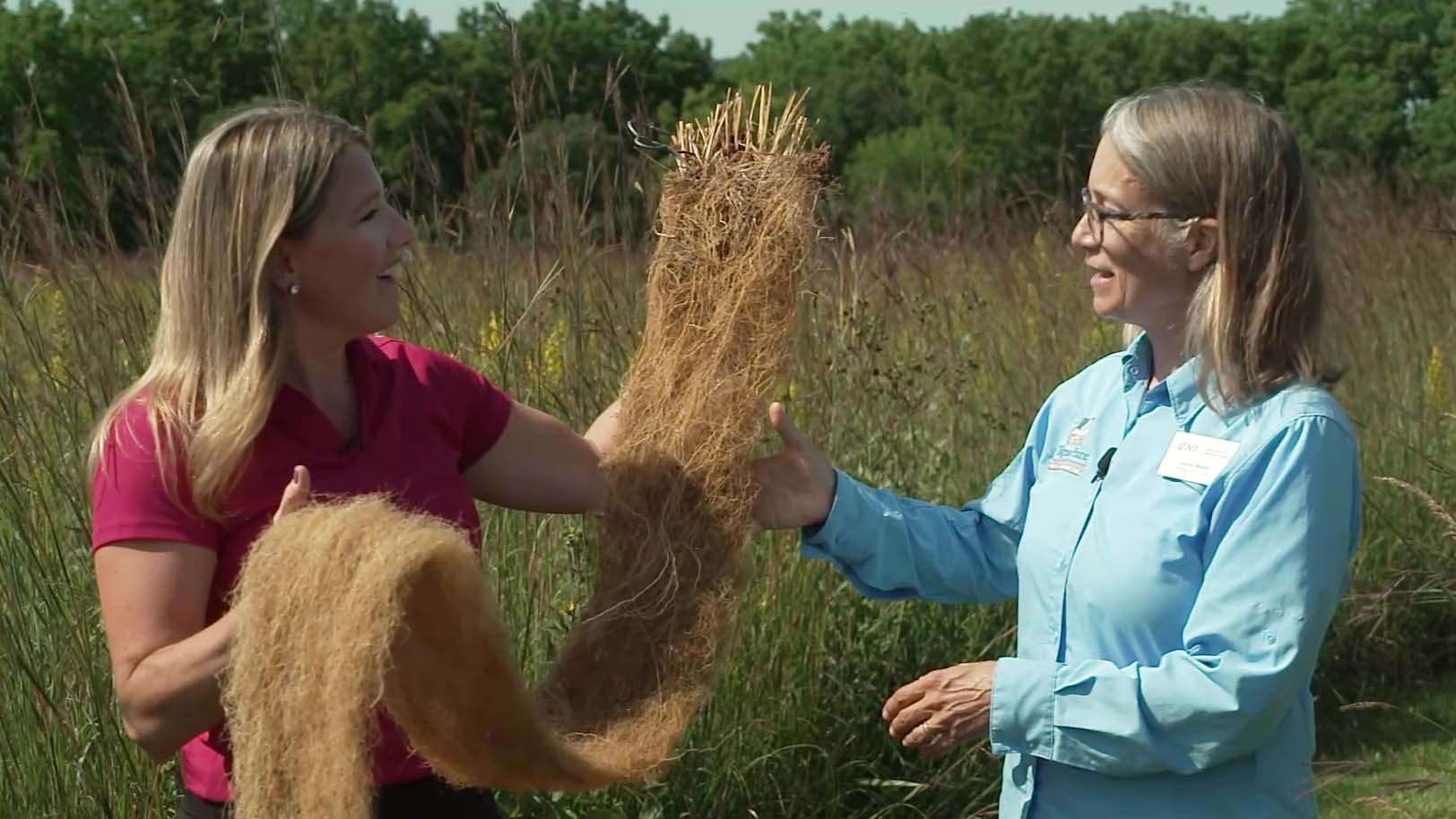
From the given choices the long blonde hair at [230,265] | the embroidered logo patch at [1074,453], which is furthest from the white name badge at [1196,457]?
the long blonde hair at [230,265]

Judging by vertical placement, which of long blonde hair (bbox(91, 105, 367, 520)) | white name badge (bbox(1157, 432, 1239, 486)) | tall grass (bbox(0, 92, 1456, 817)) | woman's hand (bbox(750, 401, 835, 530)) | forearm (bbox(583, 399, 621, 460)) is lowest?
tall grass (bbox(0, 92, 1456, 817))

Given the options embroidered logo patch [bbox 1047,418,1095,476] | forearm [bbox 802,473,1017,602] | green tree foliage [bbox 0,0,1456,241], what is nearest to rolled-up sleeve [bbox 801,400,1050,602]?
forearm [bbox 802,473,1017,602]

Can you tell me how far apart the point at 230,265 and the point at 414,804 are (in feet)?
2.72

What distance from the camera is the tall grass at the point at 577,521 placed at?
362 cm

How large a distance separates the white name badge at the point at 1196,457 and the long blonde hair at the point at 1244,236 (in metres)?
0.06

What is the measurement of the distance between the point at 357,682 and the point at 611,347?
262 cm

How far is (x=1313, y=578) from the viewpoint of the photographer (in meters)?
2.22

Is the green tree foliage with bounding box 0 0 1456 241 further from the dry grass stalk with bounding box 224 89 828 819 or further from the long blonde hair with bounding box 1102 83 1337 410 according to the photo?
the long blonde hair with bounding box 1102 83 1337 410

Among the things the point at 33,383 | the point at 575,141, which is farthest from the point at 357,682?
the point at 575,141

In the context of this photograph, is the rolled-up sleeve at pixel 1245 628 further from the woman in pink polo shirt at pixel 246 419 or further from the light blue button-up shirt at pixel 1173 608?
the woman in pink polo shirt at pixel 246 419

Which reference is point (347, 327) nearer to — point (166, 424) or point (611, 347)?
point (166, 424)

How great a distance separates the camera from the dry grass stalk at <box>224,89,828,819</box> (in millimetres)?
2053

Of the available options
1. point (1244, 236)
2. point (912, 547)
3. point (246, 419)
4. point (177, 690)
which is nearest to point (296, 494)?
point (246, 419)

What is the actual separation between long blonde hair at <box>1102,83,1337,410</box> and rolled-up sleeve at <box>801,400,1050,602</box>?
48 centimetres
